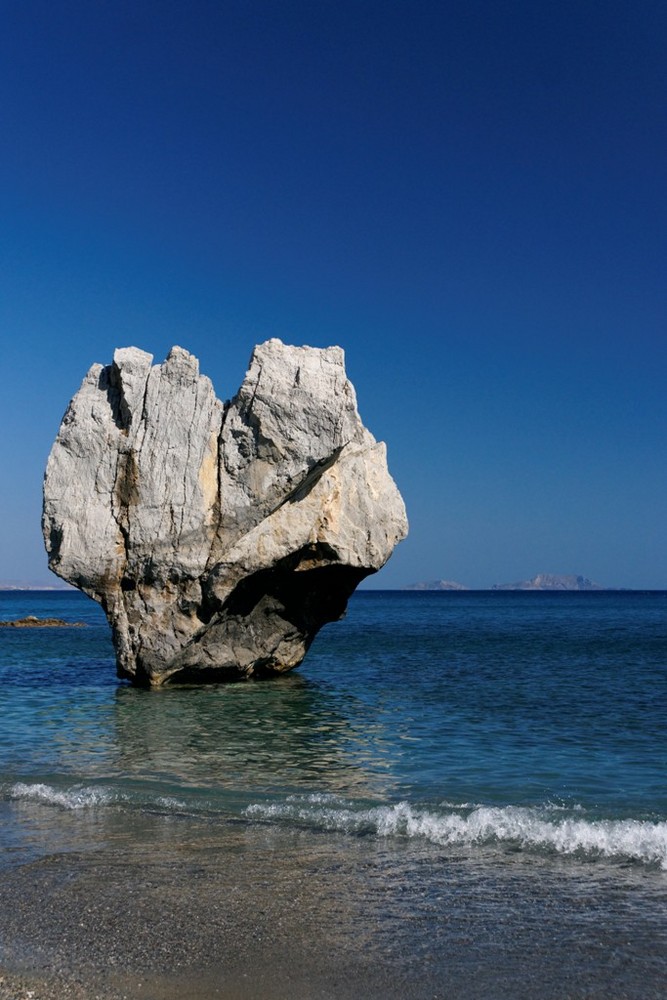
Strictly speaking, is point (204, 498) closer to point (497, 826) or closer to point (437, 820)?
point (437, 820)

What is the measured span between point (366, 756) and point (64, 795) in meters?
5.11

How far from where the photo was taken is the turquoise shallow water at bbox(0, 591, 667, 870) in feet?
34.3

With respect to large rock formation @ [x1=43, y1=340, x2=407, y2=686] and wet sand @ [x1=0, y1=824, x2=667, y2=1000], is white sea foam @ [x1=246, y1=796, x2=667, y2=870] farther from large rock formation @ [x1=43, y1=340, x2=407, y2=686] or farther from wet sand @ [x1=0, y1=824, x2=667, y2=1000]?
large rock formation @ [x1=43, y1=340, x2=407, y2=686]

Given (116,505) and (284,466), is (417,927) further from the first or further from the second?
(116,505)

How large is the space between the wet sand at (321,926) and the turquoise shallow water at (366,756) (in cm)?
103

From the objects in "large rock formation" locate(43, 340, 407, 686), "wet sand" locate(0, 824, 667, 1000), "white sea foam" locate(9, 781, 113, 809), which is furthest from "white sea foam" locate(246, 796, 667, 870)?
"large rock formation" locate(43, 340, 407, 686)

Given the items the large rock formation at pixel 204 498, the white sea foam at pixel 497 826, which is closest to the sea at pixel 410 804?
the white sea foam at pixel 497 826

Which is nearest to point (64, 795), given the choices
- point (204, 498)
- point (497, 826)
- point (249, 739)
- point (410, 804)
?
point (410, 804)

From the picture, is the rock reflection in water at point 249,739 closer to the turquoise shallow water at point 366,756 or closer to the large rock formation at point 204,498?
the turquoise shallow water at point 366,756

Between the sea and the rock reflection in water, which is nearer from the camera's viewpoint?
the sea

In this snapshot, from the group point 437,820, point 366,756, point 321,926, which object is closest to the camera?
point 321,926

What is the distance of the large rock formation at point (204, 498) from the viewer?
21.1 meters

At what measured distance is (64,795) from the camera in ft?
39.0

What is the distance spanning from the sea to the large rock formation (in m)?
2.41
